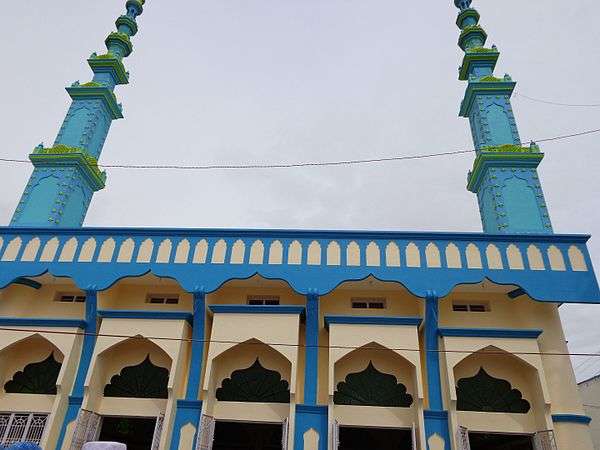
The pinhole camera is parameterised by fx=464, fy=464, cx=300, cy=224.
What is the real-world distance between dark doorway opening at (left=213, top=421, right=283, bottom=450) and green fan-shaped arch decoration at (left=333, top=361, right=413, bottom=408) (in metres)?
3.52

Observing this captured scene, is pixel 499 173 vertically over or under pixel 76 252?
over

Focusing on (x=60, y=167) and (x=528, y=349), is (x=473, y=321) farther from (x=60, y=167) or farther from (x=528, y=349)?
(x=60, y=167)

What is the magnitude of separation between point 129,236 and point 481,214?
456 inches

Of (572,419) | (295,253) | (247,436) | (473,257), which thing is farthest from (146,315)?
(572,419)

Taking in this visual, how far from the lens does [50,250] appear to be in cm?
1206

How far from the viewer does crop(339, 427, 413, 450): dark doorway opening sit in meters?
13.2

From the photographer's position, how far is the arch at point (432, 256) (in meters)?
11.1

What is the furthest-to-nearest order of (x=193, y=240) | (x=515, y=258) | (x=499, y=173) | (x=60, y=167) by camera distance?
(x=60, y=167) < (x=499, y=173) < (x=193, y=240) < (x=515, y=258)

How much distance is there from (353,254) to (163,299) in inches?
205

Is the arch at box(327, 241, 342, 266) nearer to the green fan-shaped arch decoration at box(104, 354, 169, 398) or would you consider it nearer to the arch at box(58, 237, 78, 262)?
the green fan-shaped arch decoration at box(104, 354, 169, 398)

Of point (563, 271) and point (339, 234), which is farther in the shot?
point (339, 234)

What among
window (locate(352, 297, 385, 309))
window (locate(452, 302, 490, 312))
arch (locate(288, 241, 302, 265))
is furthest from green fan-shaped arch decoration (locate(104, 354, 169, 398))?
window (locate(452, 302, 490, 312))

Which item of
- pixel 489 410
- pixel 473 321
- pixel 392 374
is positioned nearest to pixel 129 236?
pixel 392 374

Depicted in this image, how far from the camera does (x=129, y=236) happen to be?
478 inches
